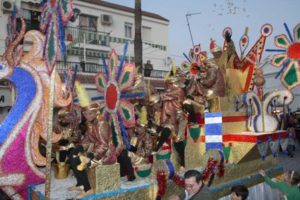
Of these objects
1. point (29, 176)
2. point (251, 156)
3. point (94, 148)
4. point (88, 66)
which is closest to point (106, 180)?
point (94, 148)

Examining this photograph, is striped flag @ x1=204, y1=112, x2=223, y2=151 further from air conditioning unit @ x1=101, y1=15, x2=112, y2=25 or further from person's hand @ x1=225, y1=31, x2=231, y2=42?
air conditioning unit @ x1=101, y1=15, x2=112, y2=25

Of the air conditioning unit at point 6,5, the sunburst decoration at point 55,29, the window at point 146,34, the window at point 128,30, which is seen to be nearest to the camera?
the sunburst decoration at point 55,29

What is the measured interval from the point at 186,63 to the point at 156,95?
2448 mm

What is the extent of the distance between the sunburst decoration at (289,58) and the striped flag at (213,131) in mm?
1588

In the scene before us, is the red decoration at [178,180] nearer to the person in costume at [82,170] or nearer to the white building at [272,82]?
the person in costume at [82,170]

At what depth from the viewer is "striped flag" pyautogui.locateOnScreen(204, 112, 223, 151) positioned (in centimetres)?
504

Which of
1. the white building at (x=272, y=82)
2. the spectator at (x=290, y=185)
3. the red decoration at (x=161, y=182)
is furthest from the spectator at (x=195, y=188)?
the white building at (x=272, y=82)

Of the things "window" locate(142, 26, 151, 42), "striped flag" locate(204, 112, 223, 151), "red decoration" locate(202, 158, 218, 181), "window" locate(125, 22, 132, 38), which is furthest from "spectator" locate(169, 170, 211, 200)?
"window" locate(142, 26, 151, 42)

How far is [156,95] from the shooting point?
538 centimetres

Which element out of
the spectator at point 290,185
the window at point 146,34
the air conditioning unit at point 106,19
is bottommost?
the spectator at point 290,185

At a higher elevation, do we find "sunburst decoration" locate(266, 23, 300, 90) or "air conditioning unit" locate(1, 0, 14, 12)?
"air conditioning unit" locate(1, 0, 14, 12)

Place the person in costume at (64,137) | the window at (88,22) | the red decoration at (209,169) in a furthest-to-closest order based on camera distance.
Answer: the window at (88,22), the person in costume at (64,137), the red decoration at (209,169)

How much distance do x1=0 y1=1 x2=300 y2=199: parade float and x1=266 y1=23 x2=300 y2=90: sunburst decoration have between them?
0.05 ft

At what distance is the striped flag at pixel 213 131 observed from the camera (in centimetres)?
504
